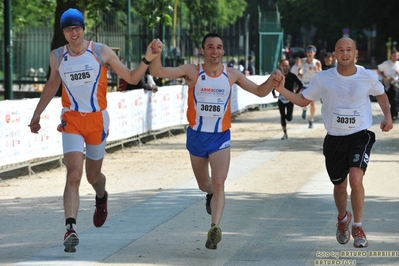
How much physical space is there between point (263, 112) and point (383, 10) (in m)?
25.1

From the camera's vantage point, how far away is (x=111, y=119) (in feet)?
54.9

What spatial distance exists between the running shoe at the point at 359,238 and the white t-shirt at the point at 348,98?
0.88 metres

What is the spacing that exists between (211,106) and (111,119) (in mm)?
8505

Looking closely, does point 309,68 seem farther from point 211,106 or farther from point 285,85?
point 211,106

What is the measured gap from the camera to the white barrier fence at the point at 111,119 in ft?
43.3

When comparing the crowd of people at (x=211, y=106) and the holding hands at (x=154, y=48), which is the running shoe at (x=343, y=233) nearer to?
the crowd of people at (x=211, y=106)

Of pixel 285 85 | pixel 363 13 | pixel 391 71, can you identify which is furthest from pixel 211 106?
pixel 363 13

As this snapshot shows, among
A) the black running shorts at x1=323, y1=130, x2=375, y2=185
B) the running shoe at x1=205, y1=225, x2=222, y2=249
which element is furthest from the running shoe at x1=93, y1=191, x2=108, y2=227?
the black running shorts at x1=323, y1=130, x2=375, y2=185

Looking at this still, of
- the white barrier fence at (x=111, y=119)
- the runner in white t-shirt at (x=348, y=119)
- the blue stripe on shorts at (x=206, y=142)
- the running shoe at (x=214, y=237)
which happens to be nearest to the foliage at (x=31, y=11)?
the white barrier fence at (x=111, y=119)

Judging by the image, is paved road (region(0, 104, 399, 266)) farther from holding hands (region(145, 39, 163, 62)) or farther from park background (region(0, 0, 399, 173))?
park background (region(0, 0, 399, 173))

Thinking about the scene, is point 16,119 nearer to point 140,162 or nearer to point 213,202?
point 140,162

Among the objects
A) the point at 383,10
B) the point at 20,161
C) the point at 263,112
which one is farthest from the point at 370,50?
the point at 20,161

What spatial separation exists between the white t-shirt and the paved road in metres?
1.10

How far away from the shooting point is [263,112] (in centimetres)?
2931
